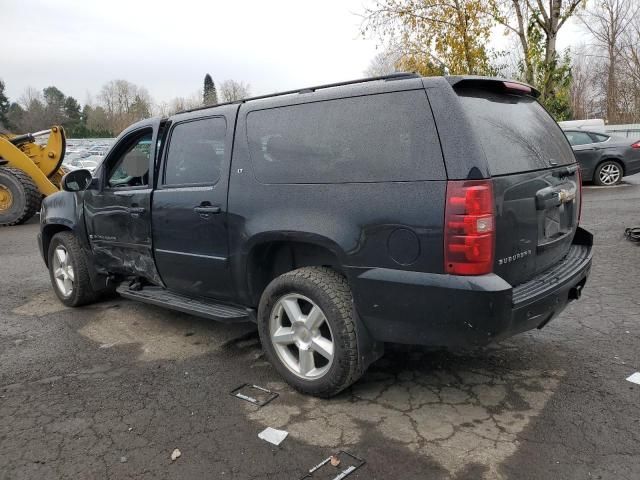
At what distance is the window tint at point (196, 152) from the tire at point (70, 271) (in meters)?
1.72

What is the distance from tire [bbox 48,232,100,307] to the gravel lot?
563 mm

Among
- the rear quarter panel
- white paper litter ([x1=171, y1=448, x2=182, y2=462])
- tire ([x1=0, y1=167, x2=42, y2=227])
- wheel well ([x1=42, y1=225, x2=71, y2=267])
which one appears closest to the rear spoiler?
the rear quarter panel

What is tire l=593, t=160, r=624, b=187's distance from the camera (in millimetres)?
13414

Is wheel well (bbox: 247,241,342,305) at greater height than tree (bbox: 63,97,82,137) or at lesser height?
lesser

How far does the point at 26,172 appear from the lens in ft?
42.0

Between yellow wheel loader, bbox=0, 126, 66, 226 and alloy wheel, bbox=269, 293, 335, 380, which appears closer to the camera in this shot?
alloy wheel, bbox=269, 293, 335, 380

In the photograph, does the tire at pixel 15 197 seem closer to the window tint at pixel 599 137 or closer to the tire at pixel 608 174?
the window tint at pixel 599 137

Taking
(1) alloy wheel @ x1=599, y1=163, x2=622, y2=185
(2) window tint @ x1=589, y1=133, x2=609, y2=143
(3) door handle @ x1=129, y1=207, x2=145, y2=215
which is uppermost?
(2) window tint @ x1=589, y1=133, x2=609, y2=143

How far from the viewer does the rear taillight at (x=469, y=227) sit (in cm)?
263

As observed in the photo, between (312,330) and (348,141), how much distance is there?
118 centimetres

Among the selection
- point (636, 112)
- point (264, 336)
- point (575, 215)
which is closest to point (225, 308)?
point (264, 336)

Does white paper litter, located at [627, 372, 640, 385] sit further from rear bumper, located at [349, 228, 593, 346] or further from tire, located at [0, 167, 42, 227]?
tire, located at [0, 167, 42, 227]

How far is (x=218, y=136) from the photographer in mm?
3895

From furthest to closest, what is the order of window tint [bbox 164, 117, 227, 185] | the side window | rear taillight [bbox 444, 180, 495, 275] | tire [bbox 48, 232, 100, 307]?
tire [bbox 48, 232, 100, 307] < the side window < window tint [bbox 164, 117, 227, 185] < rear taillight [bbox 444, 180, 495, 275]
